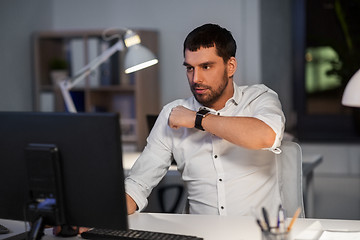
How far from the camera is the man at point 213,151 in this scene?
2160 mm

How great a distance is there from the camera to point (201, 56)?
2154 millimetres

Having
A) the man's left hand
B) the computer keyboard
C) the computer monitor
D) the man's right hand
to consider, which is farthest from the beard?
the computer monitor

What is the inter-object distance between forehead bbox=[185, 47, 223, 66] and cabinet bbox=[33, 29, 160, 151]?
74.7 inches

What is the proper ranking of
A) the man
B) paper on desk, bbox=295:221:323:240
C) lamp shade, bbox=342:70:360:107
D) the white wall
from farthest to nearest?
the white wall
the man
lamp shade, bbox=342:70:360:107
paper on desk, bbox=295:221:323:240

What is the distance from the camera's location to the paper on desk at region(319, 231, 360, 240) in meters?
1.64

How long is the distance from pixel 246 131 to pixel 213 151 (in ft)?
1.02

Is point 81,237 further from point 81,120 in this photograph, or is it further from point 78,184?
point 81,120

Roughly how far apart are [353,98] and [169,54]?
2637 millimetres

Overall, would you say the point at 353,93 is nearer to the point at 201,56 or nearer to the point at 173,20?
the point at 201,56

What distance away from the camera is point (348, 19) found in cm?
446

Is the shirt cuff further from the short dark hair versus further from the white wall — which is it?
the white wall

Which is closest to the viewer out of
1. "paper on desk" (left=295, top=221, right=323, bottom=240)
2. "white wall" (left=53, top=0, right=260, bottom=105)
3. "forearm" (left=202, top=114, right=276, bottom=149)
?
"paper on desk" (left=295, top=221, right=323, bottom=240)

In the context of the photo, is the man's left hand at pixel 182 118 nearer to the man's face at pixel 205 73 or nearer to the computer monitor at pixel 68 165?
the man's face at pixel 205 73

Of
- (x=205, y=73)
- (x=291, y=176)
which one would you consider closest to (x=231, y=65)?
(x=205, y=73)
